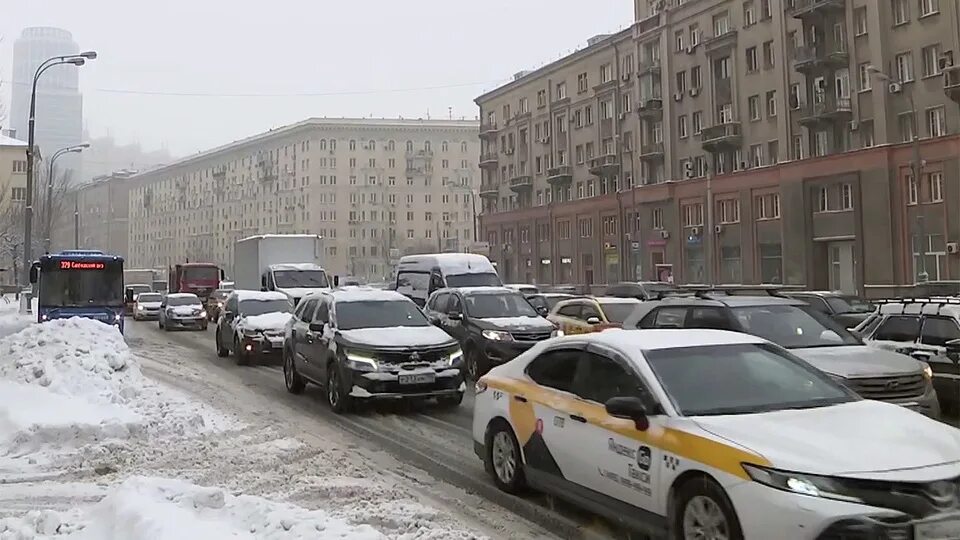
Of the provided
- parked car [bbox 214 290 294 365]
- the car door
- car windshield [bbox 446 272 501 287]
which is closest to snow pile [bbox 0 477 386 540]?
the car door

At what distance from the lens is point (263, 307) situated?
872 inches

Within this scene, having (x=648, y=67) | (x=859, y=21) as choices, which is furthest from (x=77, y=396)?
(x=648, y=67)

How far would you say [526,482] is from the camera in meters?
7.41

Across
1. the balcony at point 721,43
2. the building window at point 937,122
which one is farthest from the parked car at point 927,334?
the balcony at point 721,43

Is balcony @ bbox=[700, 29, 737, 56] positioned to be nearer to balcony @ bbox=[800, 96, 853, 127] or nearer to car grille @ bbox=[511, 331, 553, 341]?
balcony @ bbox=[800, 96, 853, 127]

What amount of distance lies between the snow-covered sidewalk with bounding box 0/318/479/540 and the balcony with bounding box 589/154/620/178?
4717 centimetres

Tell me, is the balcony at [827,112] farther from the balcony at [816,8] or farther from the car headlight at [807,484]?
the car headlight at [807,484]

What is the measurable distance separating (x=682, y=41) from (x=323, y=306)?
4336 centimetres

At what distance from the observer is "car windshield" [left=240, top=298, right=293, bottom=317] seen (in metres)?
21.8

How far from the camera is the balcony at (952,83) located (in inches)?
1352

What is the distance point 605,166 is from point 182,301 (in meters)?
32.2

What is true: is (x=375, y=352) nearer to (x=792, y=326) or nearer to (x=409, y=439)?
(x=409, y=439)

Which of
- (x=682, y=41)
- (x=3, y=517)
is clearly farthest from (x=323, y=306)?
(x=682, y=41)

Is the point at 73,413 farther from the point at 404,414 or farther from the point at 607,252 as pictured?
the point at 607,252
